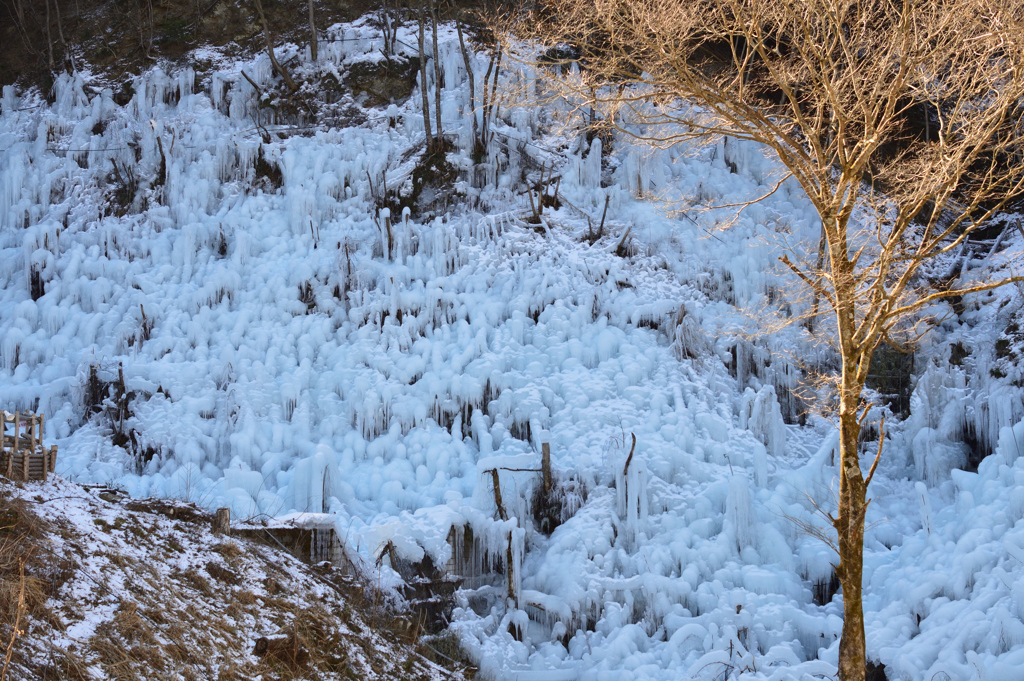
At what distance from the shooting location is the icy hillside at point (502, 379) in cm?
978

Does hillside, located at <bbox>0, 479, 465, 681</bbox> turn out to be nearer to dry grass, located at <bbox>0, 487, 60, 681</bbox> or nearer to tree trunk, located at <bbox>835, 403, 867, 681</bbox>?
dry grass, located at <bbox>0, 487, 60, 681</bbox>

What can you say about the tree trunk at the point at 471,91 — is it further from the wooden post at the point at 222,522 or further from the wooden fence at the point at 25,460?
the wooden fence at the point at 25,460

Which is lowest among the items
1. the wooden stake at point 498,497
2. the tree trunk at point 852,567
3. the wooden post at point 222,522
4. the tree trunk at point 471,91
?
the wooden stake at point 498,497

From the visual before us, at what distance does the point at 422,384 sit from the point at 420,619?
4.22 m

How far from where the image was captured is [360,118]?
57.5ft

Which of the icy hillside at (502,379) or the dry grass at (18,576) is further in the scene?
the icy hillside at (502,379)

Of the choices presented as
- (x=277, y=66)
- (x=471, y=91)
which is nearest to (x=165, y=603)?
(x=471, y=91)

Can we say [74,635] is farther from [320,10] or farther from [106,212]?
[320,10]

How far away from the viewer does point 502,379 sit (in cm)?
1274

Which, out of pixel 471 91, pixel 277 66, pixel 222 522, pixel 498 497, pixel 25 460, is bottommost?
pixel 498 497

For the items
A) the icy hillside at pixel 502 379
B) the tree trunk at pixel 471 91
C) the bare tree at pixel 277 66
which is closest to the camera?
the icy hillside at pixel 502 379

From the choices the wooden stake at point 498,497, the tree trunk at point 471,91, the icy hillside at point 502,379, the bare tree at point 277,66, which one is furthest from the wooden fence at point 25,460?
the bare tree at point 277,66

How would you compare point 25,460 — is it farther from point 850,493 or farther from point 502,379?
point 850,493

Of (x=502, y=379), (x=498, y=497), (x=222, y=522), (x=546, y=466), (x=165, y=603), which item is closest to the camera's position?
(x=165, y=603)
